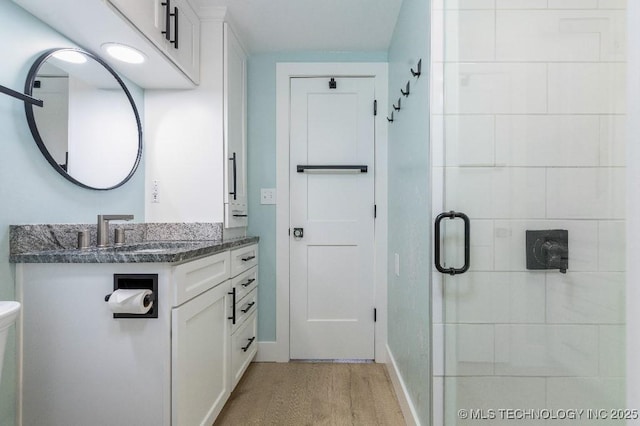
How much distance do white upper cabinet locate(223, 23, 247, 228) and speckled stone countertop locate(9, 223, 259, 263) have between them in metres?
0.23

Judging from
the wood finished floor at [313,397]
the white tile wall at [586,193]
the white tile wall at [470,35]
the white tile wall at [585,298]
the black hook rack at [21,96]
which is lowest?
the wood finished floor at [313,397]

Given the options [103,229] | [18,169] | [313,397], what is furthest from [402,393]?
[18,169]

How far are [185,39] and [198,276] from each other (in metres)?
1.31

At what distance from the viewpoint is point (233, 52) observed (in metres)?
2.02

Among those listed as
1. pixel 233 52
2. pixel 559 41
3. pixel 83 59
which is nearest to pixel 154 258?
pixel 83 59

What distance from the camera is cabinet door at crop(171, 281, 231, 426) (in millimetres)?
1128

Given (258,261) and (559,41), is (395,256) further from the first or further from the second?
(559,41)

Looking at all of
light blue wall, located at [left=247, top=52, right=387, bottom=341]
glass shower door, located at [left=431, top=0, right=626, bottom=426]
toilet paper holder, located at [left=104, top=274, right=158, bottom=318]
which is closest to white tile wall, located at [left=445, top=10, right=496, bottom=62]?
glass shower door, located at [left=431, top=0, right=626, bottom=426]

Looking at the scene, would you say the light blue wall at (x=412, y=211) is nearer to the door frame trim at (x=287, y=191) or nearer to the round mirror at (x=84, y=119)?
the door frame trim at (x=287, y=191)

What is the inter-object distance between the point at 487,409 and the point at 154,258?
1.23m

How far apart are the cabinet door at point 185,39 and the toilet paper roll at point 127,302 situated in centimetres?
118

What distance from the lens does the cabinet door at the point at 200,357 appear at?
3.70ft

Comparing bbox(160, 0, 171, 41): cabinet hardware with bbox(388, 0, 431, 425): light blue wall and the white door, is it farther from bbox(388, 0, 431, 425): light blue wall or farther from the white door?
bbox(388, 0, 431, 425): light blue wall

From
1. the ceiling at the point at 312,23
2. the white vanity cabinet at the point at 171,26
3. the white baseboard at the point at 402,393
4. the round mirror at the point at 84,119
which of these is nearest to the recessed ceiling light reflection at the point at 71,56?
the round mirror at the point at 84,119
